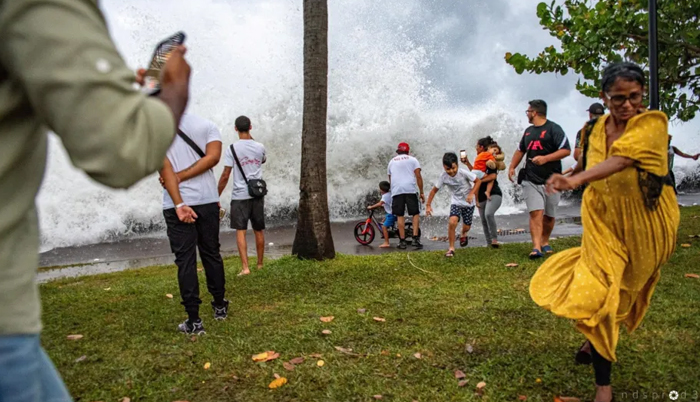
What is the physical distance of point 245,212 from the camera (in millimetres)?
8328

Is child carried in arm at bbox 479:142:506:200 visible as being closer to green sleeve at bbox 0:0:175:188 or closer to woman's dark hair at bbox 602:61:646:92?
woman's dark hair at bbox 602:61:646:92

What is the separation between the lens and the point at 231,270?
8.77 m

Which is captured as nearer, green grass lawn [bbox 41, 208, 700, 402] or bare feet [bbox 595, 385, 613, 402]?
bare feet [bbox 595, 385, 613, 402]

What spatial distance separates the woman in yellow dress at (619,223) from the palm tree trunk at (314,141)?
534cm

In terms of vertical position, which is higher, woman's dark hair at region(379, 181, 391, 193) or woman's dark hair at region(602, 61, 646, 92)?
woman's dark hair at region(602, 61, 646, 92)

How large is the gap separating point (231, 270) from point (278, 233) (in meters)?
5.90

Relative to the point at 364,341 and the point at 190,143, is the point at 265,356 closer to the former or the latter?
the point at 364,341

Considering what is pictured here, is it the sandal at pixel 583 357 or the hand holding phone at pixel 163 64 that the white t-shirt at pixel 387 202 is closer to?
the sandal at pixel 583 357

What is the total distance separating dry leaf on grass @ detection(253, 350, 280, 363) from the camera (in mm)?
4539

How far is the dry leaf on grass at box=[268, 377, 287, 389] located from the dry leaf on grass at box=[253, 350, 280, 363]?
445mm

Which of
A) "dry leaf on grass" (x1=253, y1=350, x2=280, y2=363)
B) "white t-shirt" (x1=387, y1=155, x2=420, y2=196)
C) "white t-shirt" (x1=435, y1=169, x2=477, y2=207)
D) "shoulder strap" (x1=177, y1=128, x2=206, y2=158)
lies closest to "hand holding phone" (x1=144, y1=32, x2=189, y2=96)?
"dry leaf on grass" (x1=253, y1=350, x2=280, y2=363)

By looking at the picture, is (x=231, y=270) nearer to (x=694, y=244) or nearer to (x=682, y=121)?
(x=694, y=244)

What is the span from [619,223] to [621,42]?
735cm

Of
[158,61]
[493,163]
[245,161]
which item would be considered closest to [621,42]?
[493,163]
